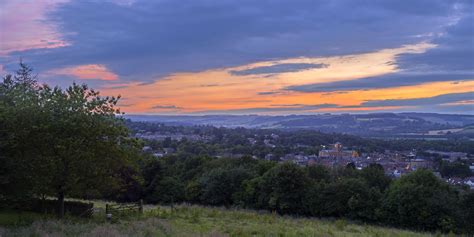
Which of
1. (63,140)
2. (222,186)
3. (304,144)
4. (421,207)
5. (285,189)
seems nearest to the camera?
(63,140)

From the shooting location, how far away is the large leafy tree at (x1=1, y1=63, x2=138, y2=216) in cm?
1939

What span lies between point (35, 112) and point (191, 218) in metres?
9.08

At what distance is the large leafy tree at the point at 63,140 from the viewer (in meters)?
19.4

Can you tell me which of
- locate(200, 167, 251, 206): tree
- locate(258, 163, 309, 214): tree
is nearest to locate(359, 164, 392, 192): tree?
locate(258, 163, 309, 214): tree

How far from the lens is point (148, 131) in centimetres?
15612

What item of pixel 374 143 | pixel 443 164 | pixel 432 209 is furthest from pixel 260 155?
pixel 432 209

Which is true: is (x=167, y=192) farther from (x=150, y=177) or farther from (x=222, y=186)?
(x=222, y=186)

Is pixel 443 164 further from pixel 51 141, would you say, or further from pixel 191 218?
pixel 51 141

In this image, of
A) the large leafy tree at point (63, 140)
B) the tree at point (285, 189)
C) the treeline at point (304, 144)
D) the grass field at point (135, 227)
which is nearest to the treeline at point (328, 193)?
the tree at point (285, 189)

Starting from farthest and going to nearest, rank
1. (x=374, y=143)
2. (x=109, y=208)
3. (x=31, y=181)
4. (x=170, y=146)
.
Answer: (x=374, y=143)
(x=170, y=146)
(x=109, y=208)
(x=31, y=181)

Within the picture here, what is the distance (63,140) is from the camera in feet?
63.6

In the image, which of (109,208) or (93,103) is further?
(109,208)

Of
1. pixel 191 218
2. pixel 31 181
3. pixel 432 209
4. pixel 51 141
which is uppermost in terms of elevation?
pixel 51 141

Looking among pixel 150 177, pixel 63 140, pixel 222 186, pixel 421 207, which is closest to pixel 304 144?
pixel 222 186
